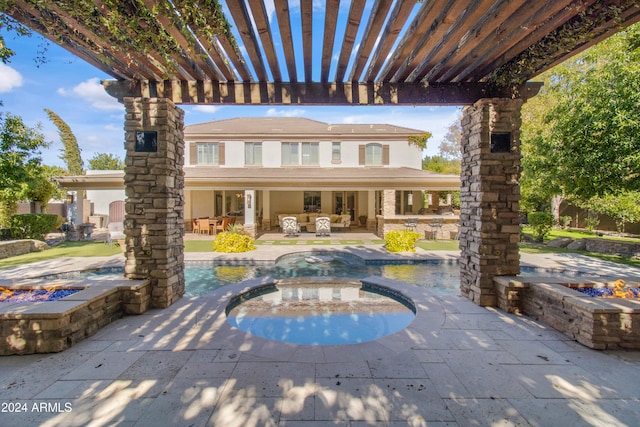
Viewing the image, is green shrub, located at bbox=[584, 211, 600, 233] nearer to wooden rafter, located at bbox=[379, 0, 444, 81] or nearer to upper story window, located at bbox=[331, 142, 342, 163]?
upper story window, located at bbox=[331, 142, 342, 163]

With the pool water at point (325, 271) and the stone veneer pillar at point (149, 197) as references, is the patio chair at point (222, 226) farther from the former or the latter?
the stone veneer pillar at point (149, 197)

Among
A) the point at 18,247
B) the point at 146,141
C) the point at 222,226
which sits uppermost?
the point at 146,141

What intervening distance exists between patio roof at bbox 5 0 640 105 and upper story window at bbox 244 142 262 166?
40.7ft

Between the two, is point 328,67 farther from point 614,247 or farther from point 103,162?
point 103,162

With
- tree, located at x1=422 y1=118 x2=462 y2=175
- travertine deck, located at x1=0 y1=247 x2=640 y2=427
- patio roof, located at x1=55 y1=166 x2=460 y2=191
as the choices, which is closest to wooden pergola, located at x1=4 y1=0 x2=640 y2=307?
travertine deck, located at x1=0 y1=247 x2=640 y2=427

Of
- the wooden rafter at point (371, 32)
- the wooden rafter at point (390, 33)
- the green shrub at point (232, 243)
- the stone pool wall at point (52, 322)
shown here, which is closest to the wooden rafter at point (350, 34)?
the wooden rafter at point (371, 32)

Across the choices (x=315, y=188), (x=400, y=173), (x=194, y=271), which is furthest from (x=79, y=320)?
(x=400, y=173)

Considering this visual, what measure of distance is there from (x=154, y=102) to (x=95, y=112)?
5856 centimetres

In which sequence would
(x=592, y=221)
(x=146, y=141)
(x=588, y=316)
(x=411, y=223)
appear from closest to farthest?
(x=588, y=316) → (x=146, y=141) → (x=411, y=223) → (x=592, y=221)

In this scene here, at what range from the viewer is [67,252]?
34.4 ft

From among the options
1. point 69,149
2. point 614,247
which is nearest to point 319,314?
point 614,247

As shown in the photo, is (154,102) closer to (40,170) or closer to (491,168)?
(491,168)

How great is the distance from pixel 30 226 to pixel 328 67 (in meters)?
15.2

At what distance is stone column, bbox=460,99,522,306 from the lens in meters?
4.73
